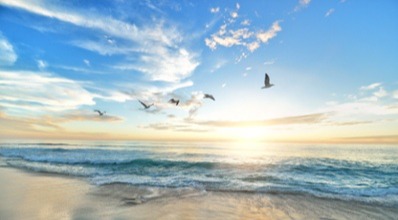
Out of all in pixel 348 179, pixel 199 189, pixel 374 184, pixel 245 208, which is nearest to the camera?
pixel 245 208

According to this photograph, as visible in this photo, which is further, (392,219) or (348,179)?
(348,179)

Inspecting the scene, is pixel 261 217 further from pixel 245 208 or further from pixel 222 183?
pixel 222 183

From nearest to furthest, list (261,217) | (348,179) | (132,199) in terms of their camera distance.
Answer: (261,217) → (132,199) → (348,179)

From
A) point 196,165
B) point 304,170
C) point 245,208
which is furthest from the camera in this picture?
point 196,165

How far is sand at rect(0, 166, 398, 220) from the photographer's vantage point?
756cm

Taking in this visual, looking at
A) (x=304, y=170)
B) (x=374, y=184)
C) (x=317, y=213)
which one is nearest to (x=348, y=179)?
(x=374, y=184)

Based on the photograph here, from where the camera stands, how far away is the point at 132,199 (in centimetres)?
920

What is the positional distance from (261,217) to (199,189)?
13.0 ft

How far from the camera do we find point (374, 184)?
46.8 ft

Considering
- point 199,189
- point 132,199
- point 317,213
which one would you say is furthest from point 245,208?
point 132,199

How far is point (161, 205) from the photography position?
28.0 ft

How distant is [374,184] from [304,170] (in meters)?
4.92

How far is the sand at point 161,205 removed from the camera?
756 centimetres

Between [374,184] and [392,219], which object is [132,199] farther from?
[374,184]
